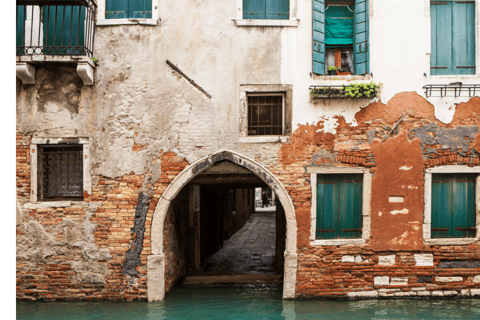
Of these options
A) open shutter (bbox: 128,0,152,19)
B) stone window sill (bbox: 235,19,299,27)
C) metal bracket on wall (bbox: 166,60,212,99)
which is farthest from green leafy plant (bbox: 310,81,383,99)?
open shutter (bbox: 128,0,152,19)

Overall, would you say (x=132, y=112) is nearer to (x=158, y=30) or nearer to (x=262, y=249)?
(x=158, y=30)

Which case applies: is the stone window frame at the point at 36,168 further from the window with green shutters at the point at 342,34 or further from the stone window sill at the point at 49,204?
the window with green shutters at the point at 342,34

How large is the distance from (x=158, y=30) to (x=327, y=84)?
119 inches

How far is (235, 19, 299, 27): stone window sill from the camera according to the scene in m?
6.20

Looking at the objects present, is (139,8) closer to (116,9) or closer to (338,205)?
(116,9)

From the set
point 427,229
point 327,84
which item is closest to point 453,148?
point 427,229

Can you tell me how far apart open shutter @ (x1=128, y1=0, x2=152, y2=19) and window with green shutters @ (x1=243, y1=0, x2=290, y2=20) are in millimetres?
1650

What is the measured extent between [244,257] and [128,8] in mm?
6585

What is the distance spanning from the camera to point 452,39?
6375 millimetres

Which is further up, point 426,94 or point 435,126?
point 426,94

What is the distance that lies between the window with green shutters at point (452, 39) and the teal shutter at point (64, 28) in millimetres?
6035

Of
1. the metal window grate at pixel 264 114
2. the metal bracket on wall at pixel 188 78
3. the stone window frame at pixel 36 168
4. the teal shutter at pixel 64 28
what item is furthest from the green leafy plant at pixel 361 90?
the teal shutter at pixel 64 28

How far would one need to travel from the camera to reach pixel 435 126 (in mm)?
6234

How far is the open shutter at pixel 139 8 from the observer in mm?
6328
